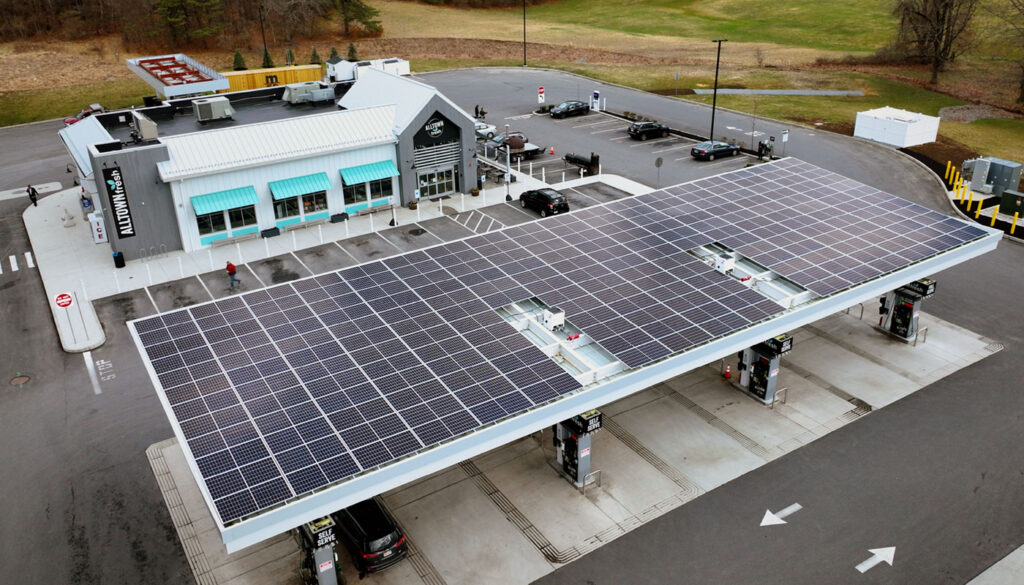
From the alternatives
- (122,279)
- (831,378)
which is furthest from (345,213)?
(831,378)

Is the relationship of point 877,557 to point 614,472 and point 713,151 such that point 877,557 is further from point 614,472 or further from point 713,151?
point 713,151

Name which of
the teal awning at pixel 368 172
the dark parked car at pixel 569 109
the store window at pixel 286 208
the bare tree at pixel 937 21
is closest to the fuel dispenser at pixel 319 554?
the store window at pixel 286 208

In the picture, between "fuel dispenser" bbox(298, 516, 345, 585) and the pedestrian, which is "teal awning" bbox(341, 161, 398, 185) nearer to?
the pedestrian

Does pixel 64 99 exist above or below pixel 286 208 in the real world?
above

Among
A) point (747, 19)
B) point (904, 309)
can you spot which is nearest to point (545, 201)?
point (904, 309)

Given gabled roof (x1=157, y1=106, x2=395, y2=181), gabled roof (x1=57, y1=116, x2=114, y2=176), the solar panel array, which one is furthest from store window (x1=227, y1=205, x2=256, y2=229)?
the solar panel array

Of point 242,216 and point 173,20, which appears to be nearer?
point 242,216
